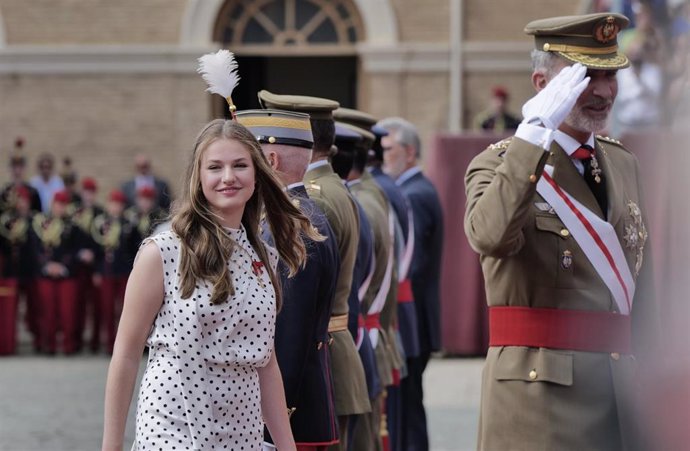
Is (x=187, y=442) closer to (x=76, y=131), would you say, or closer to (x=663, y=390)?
(x=663, y=390)

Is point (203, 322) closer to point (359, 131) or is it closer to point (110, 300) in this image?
point (359, 131)

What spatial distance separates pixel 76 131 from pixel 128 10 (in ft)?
5.49

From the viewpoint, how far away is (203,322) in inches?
153

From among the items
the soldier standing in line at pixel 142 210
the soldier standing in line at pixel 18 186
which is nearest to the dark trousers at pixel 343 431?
the soldier standing in line at pixel 142 210

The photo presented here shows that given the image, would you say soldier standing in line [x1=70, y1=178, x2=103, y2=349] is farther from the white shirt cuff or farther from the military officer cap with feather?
the white shirt cuff

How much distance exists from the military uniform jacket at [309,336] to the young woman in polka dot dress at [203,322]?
60 centimetres

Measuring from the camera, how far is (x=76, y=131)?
19562 mm

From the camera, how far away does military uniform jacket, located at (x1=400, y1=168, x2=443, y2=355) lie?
896 centimetres

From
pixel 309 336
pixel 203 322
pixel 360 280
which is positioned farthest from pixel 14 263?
pixel 203 322

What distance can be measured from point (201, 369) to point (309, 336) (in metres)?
0.96

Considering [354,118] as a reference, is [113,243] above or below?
below

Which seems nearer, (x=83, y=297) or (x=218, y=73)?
(x=218, y=73)

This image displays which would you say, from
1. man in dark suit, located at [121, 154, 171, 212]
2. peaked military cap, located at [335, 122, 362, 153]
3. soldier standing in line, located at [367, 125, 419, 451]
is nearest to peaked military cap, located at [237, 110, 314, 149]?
peaked military cap, located at [335, 122, 362, 153]

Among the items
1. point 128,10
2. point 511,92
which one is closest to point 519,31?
point 511,92
